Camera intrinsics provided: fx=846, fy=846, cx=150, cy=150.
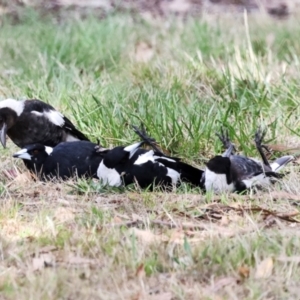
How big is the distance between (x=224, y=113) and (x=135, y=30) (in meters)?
3.33

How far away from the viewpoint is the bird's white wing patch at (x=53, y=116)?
6227 mm

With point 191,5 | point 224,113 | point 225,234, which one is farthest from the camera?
point 191,5

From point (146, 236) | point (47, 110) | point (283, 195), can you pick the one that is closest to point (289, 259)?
point (146, 236)

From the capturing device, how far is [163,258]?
3.68m

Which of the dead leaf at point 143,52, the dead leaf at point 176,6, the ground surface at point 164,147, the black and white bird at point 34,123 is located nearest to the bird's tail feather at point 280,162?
the ground surface at point 164,147

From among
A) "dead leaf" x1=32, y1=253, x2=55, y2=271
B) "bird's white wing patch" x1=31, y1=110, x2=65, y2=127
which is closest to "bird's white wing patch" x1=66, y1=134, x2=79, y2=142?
"bird's white wing patch" x1=31, y1=110, x2=65, y2=127

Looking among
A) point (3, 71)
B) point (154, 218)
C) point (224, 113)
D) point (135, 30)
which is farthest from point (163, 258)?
point (135, 30)

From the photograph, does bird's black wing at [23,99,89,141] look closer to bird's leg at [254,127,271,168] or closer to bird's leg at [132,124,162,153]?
bird's leg at [132,124,162,153]

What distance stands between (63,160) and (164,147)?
71 cm

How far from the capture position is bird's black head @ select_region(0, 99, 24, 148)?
609 centimetres

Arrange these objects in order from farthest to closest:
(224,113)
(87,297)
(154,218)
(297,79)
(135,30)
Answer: (135,30)
(297,79)
(224,113)
(154,218)
(87,297)

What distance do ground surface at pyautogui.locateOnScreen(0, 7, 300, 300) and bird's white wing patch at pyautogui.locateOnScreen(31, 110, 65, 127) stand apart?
0.48 feet

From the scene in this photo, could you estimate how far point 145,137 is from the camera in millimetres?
5734

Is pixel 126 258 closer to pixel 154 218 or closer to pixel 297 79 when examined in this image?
pixel 154 218
